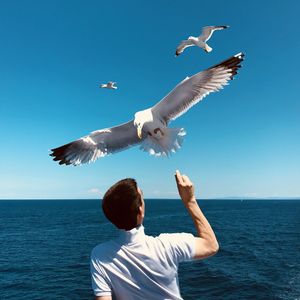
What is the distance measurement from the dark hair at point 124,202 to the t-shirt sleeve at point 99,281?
0.28 m

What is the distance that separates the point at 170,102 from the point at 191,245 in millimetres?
5769

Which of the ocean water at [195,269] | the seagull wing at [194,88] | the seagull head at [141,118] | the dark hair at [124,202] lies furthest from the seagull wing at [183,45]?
the ocean water at [195,269]

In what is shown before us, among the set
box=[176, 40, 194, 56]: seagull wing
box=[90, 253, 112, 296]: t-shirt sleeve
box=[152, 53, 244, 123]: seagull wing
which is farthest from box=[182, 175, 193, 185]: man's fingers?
box=[176, 40, 194, 56]: seagull wing

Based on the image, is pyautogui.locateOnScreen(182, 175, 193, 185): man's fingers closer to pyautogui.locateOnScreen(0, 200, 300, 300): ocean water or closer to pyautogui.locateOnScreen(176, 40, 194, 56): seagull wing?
pyautogui.locateOnScreen(176, 40, 194, 56): seagull wing

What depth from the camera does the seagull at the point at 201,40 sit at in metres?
11.7

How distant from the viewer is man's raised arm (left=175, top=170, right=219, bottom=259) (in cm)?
210

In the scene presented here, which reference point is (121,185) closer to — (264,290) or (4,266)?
(264,290)

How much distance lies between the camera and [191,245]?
210cm

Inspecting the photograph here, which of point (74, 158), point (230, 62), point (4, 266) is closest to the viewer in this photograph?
point (230, 62)

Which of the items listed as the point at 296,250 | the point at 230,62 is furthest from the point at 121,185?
the point at 296,250

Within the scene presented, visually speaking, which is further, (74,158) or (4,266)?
(4,266)

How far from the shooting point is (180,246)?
2092 millimetres

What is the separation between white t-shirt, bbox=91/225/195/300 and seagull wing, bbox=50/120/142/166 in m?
5.34

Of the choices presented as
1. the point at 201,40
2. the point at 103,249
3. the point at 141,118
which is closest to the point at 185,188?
the point at 103,249
